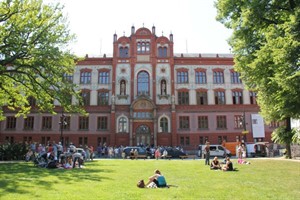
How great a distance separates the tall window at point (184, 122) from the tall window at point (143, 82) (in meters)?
7.40

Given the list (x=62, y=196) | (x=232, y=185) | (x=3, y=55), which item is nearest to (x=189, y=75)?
(x=3, y=55)

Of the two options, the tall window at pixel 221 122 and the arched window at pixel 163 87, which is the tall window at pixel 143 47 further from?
the tall window at pixel 221 122

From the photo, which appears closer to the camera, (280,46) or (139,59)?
(280,46)

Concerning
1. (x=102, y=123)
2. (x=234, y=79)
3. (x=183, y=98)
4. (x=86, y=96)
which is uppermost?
(x=234, y=79)

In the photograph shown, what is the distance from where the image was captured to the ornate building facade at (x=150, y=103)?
149 feet

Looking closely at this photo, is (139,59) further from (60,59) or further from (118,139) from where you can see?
(60,59)

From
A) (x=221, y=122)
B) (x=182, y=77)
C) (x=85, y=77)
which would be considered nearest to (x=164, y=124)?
(x=182, y=77)

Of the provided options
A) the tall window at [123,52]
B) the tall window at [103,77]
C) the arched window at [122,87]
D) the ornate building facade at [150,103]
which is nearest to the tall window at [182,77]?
the ornate building facade at [150,103]

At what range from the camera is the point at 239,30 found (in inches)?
767

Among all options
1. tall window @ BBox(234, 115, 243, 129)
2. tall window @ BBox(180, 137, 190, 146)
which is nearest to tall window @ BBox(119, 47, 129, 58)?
tall window @ BBox(180, 137, 190, 146)

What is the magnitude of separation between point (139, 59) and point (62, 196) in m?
40.0

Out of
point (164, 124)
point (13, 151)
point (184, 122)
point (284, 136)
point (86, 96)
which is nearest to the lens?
point (284, 136)

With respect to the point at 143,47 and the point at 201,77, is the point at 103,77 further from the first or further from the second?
the point at 201,77

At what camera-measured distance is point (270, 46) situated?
50.0 feet
